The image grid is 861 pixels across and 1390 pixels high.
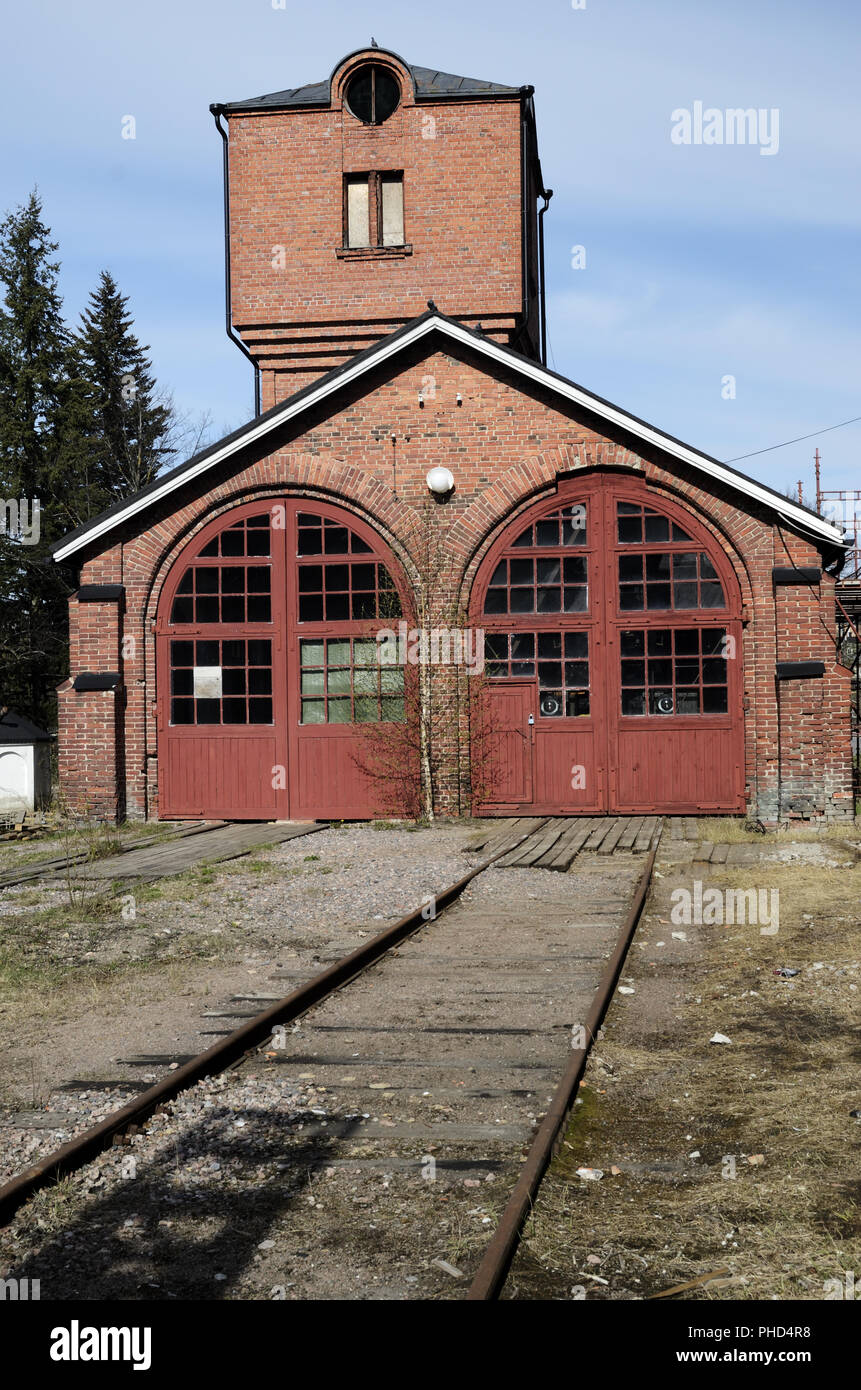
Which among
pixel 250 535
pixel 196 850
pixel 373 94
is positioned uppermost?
pixel 373 94

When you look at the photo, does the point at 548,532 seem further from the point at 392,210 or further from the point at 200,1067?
the point at 200,1067

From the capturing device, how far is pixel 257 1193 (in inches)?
169

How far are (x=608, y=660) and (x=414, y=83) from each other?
39.7ft

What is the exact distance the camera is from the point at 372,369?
17.7m

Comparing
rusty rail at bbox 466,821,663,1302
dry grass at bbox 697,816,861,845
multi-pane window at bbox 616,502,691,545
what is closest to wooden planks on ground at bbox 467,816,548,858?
dry grass at bbox 697,816,861,845

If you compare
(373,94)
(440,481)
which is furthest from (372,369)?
(373,94)

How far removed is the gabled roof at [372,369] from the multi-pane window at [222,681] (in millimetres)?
2034

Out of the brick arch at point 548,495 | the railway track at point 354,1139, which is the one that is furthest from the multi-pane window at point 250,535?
the railway track at point 354,1139

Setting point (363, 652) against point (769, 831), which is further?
point (363, 652)

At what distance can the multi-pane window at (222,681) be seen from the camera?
17719mm

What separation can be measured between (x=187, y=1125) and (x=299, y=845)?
994 cm

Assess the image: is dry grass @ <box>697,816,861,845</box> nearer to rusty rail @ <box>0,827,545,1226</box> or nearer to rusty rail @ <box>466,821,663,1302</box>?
rusty rail @ <box>0,827,545,1226</box>
